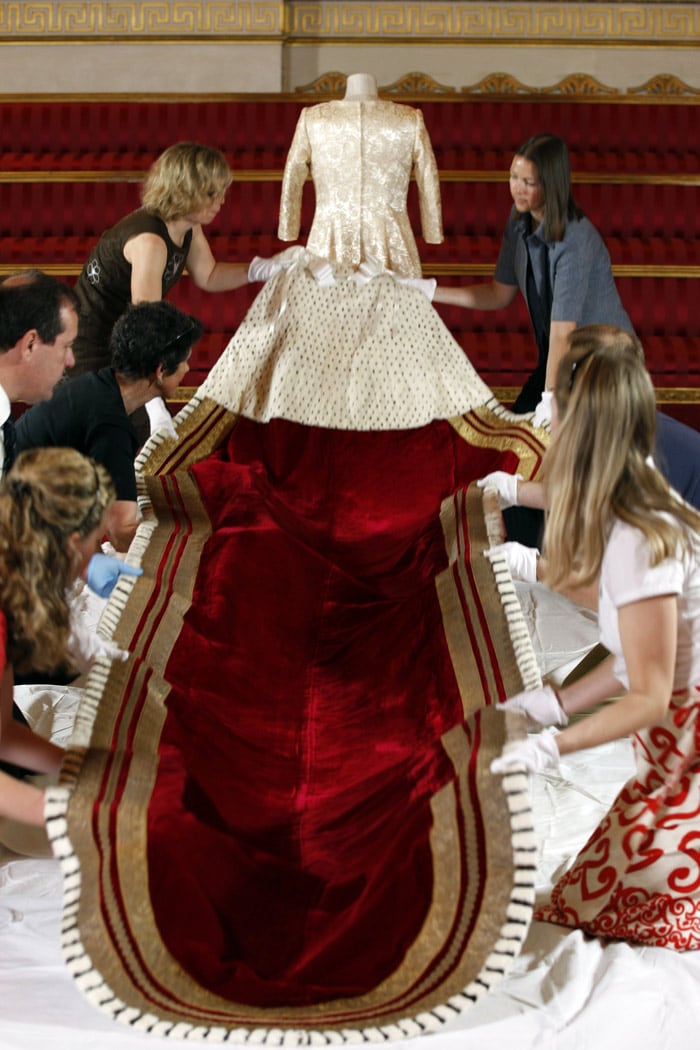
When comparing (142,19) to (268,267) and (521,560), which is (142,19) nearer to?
(268,267)

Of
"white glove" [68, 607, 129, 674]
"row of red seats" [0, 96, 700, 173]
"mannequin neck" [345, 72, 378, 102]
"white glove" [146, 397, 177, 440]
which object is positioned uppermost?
"row of red seats" [0, 96, 700, 173]

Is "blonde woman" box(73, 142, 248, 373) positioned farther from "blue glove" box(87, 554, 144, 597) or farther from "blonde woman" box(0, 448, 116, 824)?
"blonde woman" box(0, 448, 116, 824)

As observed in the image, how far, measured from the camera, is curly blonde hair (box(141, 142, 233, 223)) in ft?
10.2

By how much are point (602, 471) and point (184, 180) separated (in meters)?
1.92

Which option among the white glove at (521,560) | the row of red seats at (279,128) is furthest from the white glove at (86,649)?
the row of red seats at (279,128)

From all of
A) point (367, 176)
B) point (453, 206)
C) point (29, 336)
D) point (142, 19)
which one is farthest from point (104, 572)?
point (142, 19)

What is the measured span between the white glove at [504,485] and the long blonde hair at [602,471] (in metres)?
0.95

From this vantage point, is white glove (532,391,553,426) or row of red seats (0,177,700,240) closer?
white glove (532,391,553,426)

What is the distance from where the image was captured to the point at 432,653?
2047 mm

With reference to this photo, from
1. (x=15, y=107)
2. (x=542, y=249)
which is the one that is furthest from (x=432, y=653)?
(x=15, y=107)

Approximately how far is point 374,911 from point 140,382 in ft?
4.82

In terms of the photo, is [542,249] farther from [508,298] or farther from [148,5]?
[148,5]

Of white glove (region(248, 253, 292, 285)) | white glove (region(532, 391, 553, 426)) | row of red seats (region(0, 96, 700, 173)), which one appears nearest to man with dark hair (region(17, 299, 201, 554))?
white glove (region(248, 253, 292, 285))

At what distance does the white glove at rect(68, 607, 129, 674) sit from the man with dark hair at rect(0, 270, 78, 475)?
0.55m
